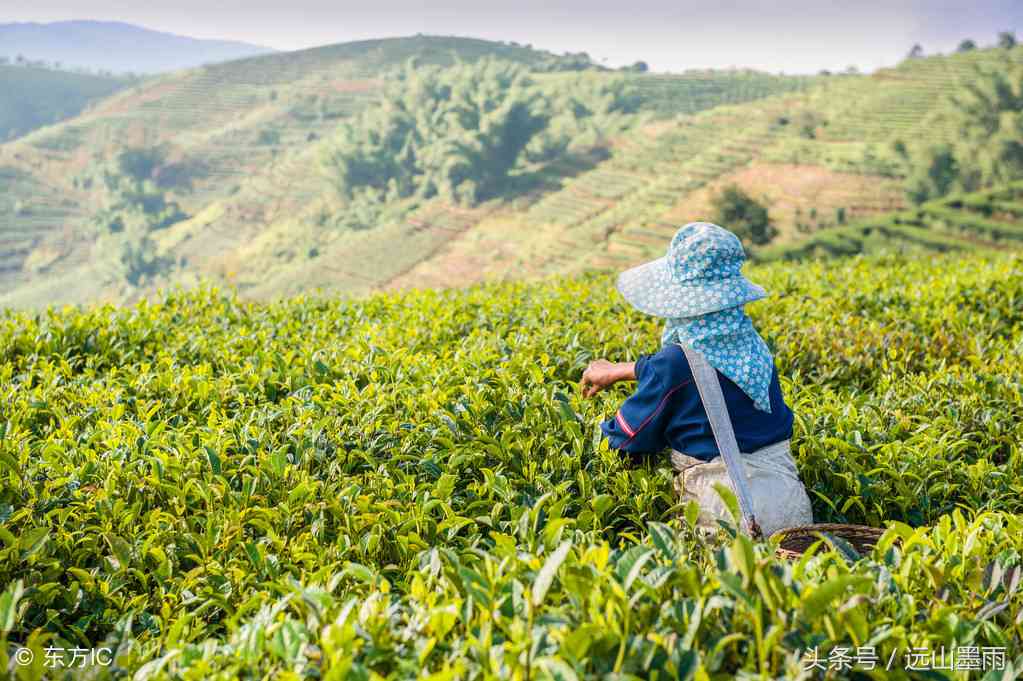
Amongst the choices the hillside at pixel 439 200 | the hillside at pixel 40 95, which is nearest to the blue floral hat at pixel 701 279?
the hillside at pixel 439 200

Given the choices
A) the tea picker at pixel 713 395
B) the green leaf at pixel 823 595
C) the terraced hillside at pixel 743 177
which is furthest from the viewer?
the terraced hillside at pixel 743 177

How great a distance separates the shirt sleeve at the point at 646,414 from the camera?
2.22 m

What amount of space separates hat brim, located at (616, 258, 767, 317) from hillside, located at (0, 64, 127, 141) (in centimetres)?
11278

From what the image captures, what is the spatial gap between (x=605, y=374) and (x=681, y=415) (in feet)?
1.35

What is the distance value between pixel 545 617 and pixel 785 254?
30989 millimetres

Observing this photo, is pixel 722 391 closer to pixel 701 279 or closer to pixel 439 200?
pixel 701 279

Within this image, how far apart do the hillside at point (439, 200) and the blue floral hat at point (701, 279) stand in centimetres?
3090

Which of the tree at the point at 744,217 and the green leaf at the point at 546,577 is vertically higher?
the green leaf at the point at 546,577

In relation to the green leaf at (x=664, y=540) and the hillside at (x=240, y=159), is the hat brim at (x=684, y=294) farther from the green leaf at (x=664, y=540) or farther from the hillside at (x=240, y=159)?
the hillside at (x=240, y=159)

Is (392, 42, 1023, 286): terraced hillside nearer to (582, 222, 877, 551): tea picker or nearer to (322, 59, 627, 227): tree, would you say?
(322, 59, 627, 227): tree

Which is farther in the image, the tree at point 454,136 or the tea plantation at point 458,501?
the tree at point 454,136

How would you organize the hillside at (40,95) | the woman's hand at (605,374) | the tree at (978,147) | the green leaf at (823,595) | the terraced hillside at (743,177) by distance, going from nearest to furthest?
the green leaf at (823,595) → the woman's hand at (605,374) → the tree at (978,147) → the terraced hillside at (743,177) → the hillside at (40,95)

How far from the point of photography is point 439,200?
5619 cm
